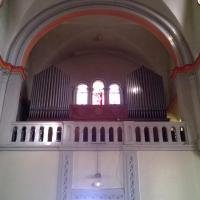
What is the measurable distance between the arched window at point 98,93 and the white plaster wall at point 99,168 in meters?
4.17

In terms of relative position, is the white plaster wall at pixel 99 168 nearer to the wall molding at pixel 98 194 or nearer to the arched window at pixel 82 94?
the wall molding at pixel 98 194

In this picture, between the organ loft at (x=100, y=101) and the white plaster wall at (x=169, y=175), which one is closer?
the white plaster wall at (x=169, y=175)

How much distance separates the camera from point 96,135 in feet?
29.4

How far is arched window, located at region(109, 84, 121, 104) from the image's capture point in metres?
13.2

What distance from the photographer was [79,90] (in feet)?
44.3

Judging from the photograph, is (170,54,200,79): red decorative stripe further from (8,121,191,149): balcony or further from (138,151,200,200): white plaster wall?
(138,151,200,200): white plaster wall

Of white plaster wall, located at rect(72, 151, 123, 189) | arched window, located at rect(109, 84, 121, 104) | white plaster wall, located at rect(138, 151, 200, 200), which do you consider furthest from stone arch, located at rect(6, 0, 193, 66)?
white plaster wall, located at rect(72, 151, 123, 189)

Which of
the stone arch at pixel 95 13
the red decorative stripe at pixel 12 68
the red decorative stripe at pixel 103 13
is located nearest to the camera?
the red decorative stripe at pixel 12 68

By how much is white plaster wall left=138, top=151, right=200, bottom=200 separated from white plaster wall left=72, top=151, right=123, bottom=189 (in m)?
0.69

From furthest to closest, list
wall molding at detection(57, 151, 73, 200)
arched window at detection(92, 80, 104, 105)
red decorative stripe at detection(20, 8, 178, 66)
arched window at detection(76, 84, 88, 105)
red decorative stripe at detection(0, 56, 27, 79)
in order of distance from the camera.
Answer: arched window at detection(76, 84, 88, 105), arched window at detection(92, 80, 104, 105), red decorative stripe at detection(20, 8, 178, 66), red decorative stripe at detection(0, 56, 27, 79), wall molding at detection(57, 151, 73, 200)

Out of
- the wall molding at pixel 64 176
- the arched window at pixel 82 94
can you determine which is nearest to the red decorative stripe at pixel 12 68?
the wall molding at pixel 64 176

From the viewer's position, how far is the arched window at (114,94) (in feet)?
43.4

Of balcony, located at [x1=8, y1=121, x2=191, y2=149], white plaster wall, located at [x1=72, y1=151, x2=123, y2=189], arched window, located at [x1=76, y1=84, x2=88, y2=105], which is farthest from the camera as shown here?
arched window, located at [x1=76, y1=84, x2=88, y2=105]

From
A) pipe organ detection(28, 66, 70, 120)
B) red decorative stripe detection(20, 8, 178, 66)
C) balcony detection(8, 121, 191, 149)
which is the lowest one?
balcony detection(8, 121, 191, 149)
